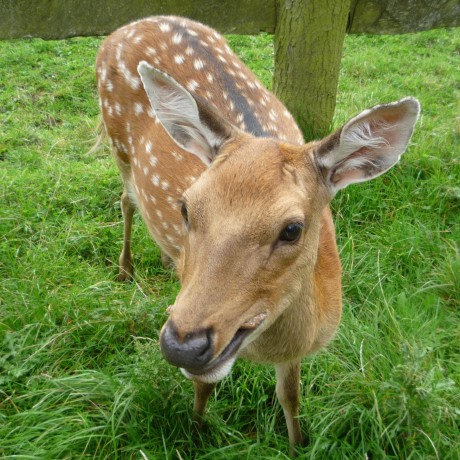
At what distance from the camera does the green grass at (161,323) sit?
105 inches

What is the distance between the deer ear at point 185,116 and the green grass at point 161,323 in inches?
42.7

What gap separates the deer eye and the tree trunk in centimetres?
233

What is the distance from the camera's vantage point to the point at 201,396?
9.12 ft

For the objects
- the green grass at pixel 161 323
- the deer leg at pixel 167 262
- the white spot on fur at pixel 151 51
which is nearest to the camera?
the green grass at pixel 161 323

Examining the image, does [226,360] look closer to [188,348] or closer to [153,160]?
[188,348]

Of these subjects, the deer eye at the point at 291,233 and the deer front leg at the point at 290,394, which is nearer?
the deer eye at the point at 291,233

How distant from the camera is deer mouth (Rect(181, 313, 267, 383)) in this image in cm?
180

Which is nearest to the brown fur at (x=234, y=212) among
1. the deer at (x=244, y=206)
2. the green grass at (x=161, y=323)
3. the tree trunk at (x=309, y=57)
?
the deer at (x=244, y=206)

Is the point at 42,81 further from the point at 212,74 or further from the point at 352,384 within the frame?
the point at 352,384

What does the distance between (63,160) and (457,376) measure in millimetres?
3577

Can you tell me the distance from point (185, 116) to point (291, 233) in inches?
28.3

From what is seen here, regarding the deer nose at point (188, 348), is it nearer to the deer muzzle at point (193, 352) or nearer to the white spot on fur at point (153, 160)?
the deer muzzle at point (193, 352)

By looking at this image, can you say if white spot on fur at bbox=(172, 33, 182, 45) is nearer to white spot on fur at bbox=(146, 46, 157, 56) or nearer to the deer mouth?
white spot on fur at bbox=(146, 46, 157, 56)

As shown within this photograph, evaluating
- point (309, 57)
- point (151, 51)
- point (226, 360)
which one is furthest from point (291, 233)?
point (309, 57)
